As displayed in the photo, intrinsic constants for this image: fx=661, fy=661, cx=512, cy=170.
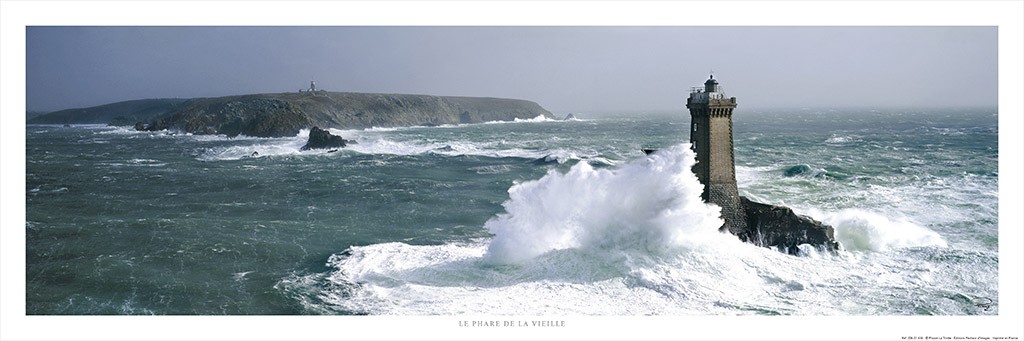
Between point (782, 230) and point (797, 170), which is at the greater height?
point (797, 170)

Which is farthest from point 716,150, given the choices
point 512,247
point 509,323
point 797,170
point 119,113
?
point 119,113

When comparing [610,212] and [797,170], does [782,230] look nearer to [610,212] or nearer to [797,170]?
[610,212]

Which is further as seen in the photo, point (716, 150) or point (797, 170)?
point (797, 170)

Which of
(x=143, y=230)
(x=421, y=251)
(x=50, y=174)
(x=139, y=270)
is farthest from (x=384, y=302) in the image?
(x=50, y=174)

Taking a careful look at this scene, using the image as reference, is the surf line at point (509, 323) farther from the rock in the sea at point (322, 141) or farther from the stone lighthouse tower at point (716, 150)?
the rock in the sea at point (322, 141)

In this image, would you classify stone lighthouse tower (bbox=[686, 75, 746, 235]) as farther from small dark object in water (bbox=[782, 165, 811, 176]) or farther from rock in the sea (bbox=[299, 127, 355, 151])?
rock in the sea (bbox=[299, 127, 355, 151])

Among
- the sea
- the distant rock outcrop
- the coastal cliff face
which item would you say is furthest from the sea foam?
the distant rock outcrop
